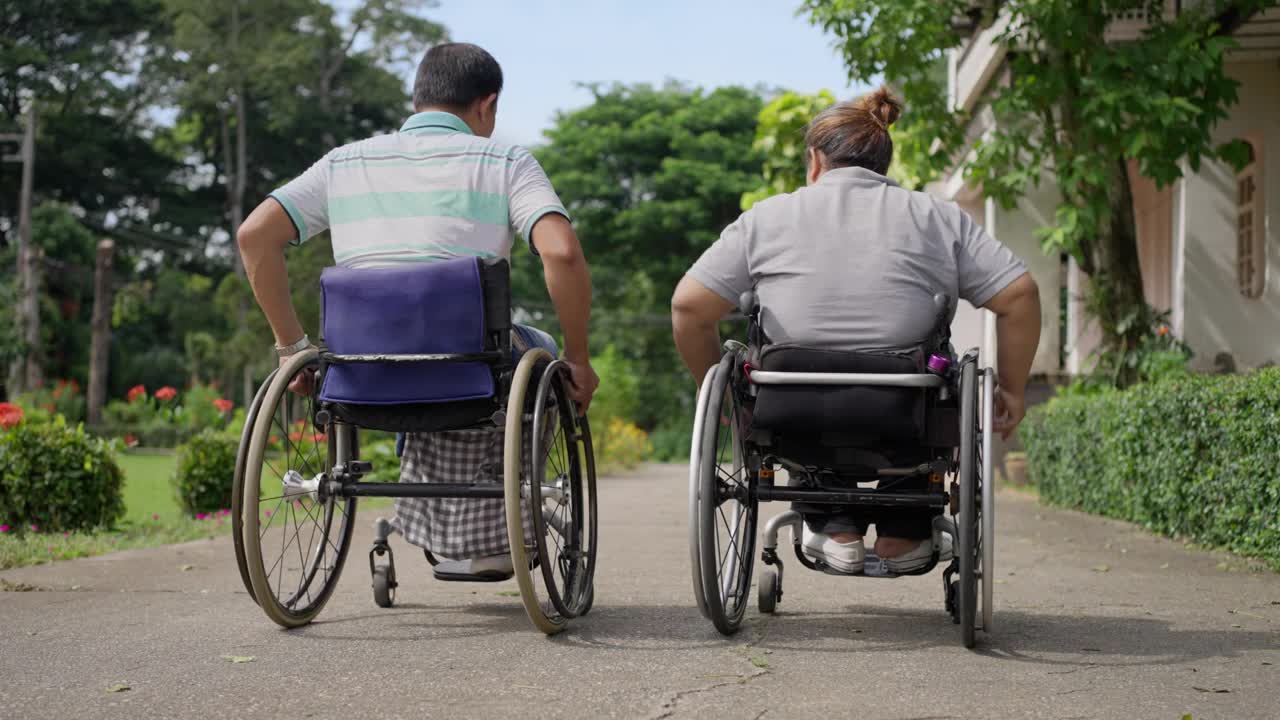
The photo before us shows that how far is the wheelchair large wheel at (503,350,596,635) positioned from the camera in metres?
3.85

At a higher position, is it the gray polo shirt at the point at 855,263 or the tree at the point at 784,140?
the tree at the point at 784,140

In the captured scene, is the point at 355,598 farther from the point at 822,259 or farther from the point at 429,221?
the point at 822,259

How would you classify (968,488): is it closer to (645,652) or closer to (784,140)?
(645,652)

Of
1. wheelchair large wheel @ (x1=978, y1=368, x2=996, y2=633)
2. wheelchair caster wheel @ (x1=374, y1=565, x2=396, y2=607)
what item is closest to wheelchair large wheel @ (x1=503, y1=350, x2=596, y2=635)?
wheelchair caster wheel @ (x1=374, y1=565, x2=396, y2=607)

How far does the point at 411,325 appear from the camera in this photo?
4051 millimetres

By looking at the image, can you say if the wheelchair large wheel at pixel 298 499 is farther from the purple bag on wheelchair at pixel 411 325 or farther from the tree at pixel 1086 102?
the tree at pixel 1086 102

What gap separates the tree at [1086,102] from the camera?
9297 millimetres

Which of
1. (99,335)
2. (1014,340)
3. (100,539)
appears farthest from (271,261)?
(99,335)

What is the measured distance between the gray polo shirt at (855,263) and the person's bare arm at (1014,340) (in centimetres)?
4

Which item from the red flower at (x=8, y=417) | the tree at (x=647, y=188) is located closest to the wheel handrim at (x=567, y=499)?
the red flower at (x=8, y=417)

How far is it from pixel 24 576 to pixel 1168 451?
559 centimetres

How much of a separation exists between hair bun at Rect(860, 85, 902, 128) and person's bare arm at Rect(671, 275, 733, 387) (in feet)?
2.52

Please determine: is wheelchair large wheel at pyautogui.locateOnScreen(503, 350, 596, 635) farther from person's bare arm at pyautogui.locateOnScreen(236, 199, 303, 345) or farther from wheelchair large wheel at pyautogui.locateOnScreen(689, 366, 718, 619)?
person's bare arm at pyautogui.locateOnScreen(236, 199, 303, 345)

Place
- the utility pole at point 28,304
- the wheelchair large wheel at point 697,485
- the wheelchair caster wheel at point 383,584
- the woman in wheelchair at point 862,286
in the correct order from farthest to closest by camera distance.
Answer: the utility pole at point 28,304
the wheelchair caster wheel at point 383,584
the woman in wheelchair at point 862,286
the wheelchair large wheel at point 697,485
